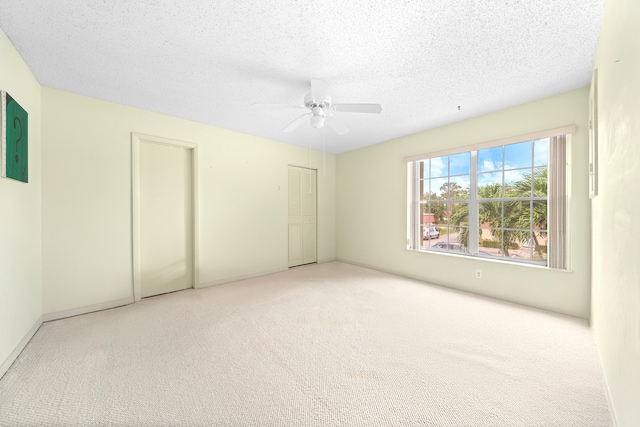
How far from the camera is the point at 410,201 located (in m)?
4.24

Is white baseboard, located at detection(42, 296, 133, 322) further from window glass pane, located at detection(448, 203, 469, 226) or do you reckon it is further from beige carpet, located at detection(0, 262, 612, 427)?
window glass pane, located at detection(448, 203, 469, 226)

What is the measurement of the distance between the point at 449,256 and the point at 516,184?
129 cm

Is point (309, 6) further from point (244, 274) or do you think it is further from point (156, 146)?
point (244, 274)

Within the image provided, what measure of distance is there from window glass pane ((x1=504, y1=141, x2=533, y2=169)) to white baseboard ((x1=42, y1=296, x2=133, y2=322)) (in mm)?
5180

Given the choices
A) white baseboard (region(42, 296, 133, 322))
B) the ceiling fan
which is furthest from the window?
white baseboard (region(42, 296, 133, 322))

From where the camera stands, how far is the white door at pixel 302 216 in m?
4.92

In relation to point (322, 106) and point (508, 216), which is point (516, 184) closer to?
point (508, 216)

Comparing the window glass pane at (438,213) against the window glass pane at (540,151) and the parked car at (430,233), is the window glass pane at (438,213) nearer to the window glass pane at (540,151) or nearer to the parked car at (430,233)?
the parked car at (430,233)

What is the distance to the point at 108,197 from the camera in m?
A: 2.92

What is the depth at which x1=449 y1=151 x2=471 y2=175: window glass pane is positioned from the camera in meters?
3.57

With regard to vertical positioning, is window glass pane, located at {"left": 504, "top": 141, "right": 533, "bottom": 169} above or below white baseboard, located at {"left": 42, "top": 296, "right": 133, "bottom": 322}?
above

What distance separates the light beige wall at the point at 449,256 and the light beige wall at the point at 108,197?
2.11 meters

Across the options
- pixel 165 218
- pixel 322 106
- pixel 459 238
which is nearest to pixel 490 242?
pixel 459 238

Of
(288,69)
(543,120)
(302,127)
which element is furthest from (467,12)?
(302,127)
